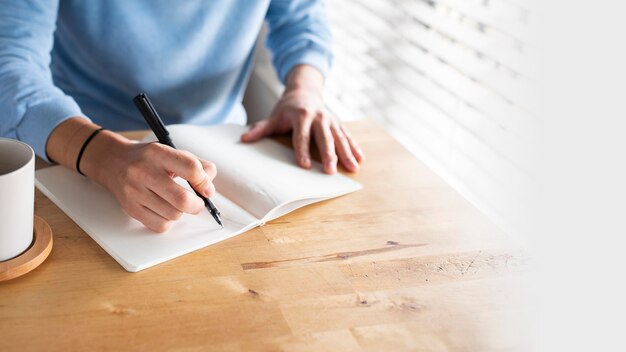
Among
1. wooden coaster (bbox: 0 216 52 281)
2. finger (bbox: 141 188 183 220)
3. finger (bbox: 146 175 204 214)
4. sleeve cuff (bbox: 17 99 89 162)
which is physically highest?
finger (bbox: 146 175 204 214)

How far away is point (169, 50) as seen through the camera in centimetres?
128

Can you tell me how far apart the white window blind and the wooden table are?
0.85 ft

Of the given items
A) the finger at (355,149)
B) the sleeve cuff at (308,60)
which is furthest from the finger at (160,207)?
the sleeve cuff at (308,60)

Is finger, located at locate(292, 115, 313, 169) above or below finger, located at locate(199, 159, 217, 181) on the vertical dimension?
below

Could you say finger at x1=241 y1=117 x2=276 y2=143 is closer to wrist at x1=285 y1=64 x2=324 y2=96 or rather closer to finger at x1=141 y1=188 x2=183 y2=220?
wrist at x1=285 y1=64 x2=324 y2=96

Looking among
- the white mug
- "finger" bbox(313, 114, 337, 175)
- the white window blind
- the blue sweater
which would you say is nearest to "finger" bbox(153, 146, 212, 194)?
the white mug

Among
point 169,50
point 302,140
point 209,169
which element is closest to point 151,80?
point 169,50

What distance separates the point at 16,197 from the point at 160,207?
0.17m

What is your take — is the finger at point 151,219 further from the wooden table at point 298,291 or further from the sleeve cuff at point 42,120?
the sleeve cuff at point 42,120

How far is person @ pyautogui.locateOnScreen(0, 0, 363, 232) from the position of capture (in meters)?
0.83

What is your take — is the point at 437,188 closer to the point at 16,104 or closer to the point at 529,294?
the point at 529,294

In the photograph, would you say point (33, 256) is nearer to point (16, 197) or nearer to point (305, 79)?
point (16, 197)

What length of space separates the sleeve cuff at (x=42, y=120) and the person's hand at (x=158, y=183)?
0.16m

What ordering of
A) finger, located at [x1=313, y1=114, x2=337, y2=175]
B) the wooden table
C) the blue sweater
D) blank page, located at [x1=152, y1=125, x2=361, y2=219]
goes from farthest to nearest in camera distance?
the blue sweater, finger, located at [x1=313, y1=114, x2=337, y2=175], blank page, located at [x1=152, y1=125, x2=361, y2=219], the wooden table
